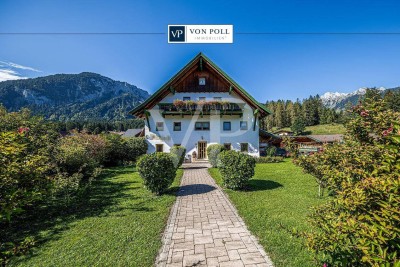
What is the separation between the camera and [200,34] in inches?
363

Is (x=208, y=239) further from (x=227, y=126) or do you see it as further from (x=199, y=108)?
(x=227, y=126)

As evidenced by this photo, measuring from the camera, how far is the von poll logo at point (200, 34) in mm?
8969

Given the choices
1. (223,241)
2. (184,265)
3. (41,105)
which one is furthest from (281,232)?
(41,105)

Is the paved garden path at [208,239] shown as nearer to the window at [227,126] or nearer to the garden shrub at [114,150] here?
the garden shrub at [114,150]

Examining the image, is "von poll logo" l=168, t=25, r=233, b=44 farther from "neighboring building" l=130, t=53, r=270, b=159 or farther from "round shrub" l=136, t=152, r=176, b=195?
"neighboring building" l=130, t=53, r=270, b=159

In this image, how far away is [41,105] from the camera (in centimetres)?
19975

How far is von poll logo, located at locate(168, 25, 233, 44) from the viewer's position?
8969mm

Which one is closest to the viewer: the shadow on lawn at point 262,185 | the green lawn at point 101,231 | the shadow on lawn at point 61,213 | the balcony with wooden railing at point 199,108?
the green lawn at point 101,231

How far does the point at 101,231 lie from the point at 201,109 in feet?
60.0

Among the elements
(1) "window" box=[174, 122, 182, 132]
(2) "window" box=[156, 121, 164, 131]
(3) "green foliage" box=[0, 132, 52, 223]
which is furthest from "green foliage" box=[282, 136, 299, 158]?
(2) "window" box=[156, 121, 164, 131]

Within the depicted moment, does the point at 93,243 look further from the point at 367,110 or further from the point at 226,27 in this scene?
the point at 226,27

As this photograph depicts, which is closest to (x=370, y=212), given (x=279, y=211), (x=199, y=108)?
(x=279, y=211)

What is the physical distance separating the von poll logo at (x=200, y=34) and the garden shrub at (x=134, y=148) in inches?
614

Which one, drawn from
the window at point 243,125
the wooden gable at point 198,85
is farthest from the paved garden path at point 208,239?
the wooden gable at point 198,85
